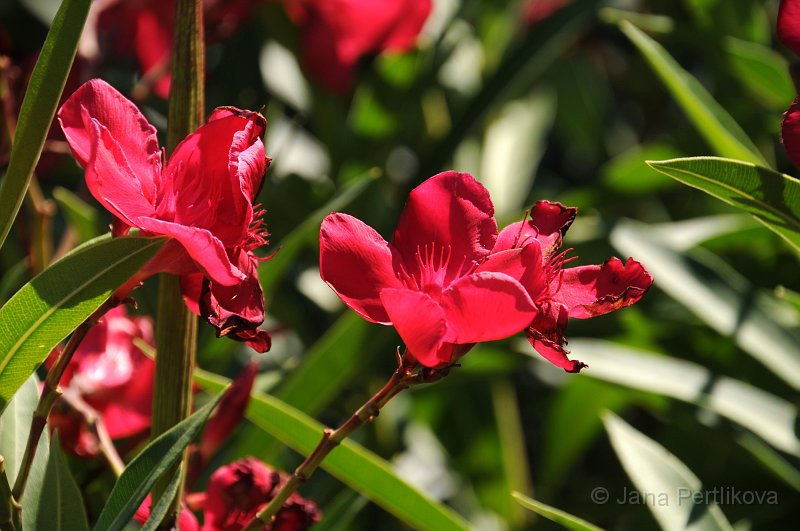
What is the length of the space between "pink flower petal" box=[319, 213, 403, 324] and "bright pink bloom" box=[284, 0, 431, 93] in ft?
3.04

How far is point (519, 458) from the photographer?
161 centimetres

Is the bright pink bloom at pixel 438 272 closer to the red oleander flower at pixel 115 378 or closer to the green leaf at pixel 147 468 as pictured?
the green leaf at pixel 147 468

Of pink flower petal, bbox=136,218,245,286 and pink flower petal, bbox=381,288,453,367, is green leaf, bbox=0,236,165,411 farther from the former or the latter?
pink flower petal, bbox=381,288,453,367

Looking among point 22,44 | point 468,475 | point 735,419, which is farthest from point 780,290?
point 22,44

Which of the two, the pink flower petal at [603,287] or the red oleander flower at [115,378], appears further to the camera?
the red oleander flower at [115,378]

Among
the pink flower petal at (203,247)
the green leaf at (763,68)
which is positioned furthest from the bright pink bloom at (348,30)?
the pink flower petal at (203,247)

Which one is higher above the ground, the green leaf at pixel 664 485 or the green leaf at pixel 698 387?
the green leaf at pixel 664 485

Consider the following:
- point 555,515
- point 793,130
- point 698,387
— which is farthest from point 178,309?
point 698,387

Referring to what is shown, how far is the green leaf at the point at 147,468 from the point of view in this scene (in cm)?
54

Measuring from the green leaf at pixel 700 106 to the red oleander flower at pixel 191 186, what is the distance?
1.73ft

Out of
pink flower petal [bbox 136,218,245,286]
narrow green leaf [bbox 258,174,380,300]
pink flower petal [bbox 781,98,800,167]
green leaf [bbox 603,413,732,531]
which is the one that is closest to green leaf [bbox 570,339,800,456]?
green leaf [bbox 603,413,732,531]

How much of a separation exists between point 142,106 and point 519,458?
2.60ft

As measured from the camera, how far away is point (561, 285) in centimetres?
58

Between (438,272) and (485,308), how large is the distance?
9cm
